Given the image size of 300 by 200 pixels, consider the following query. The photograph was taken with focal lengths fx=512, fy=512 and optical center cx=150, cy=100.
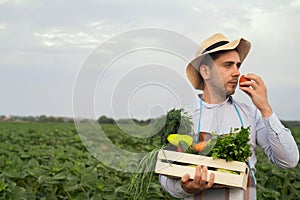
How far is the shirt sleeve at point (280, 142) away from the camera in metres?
2.43

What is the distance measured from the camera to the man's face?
2461 millimetres

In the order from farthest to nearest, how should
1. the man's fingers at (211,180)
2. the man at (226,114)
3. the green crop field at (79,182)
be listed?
the green crop field at (79,182) < the man at (226,114) < the man's fingers at (211,180)

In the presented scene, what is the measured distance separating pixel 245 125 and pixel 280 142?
204mm

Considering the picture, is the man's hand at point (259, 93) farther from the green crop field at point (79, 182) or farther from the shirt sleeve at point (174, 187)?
the green crop field at point (79, 182)

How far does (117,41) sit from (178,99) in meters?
0.39

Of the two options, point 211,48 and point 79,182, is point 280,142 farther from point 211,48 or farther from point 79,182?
point 79,182

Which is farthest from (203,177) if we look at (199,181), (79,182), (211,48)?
(79,182)

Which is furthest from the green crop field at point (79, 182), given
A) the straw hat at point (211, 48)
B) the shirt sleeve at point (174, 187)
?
the straw hat at point (211, 48)

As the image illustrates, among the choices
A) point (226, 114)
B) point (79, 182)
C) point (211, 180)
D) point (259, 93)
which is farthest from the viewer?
point (79, 182)

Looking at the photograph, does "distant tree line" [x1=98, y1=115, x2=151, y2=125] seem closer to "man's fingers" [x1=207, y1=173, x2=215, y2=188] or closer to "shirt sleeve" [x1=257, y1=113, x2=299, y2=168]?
"man's fingers" [x1=207, y1=173, x2=215, y2=188]

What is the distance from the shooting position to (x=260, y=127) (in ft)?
8.54

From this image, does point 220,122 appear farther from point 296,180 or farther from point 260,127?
point 296,180

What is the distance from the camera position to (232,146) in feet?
7.59

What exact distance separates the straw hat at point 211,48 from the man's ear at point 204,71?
2cm
